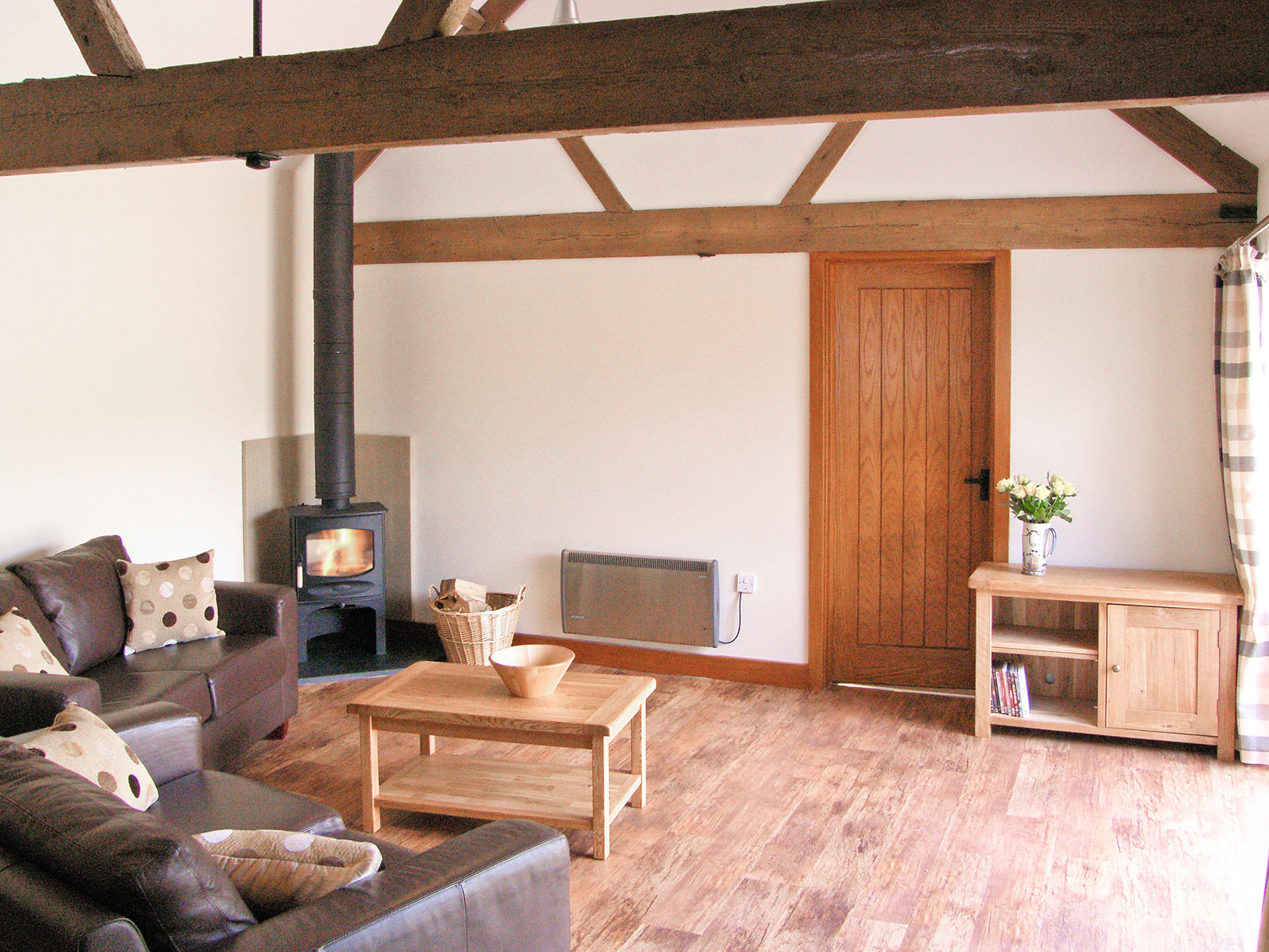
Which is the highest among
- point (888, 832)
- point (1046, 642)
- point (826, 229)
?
point (826, 229)

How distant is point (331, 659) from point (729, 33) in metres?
4.04

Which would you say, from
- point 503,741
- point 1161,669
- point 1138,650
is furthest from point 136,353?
point 1161,669

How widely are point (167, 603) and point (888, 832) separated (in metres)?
2.83

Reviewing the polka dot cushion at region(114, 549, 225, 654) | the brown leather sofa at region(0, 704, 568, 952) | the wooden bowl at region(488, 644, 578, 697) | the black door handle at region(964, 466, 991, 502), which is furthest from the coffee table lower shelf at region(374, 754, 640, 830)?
the black door handle at region(964, 466, 991, 502)

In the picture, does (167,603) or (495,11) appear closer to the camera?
(167,603)

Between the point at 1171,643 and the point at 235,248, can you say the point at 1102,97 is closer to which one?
the point at 1171,643

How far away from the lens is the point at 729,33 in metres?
2.57

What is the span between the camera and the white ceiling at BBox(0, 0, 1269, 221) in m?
4.38

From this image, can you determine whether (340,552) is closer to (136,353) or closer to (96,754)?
(136,353)

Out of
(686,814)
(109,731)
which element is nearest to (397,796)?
(686,814)

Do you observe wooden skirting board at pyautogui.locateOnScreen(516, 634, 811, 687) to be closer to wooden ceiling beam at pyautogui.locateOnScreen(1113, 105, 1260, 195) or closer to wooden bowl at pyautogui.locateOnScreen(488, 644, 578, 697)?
wooden bowl at pyautogui.locateOnScreen(488, 644, 578, 697)

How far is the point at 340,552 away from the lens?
18.2 feet

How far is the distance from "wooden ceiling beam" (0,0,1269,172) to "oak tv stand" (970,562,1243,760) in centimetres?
249

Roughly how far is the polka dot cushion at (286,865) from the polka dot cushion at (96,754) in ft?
1.32
